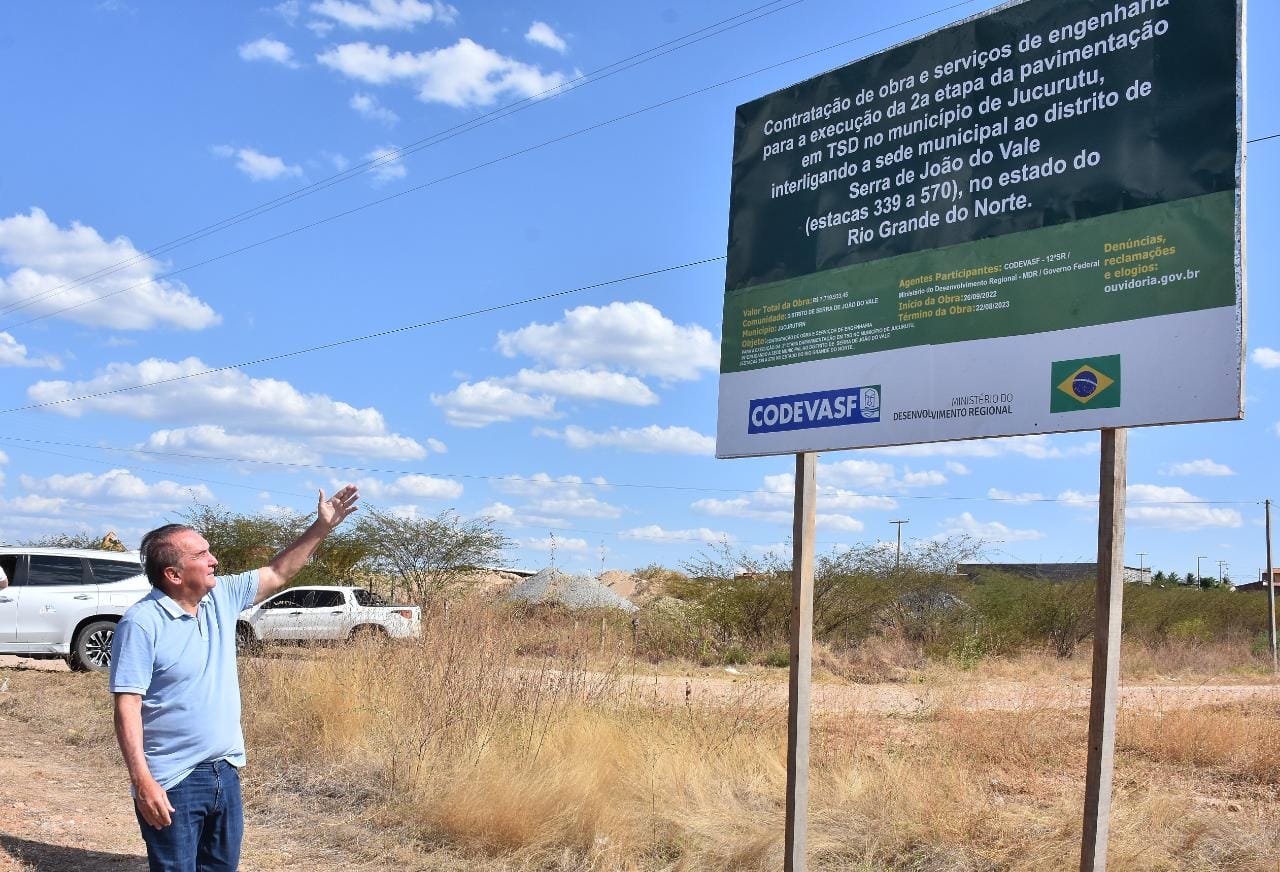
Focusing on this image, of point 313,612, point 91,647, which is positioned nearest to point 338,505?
point 91,647

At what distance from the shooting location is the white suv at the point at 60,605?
15.0m

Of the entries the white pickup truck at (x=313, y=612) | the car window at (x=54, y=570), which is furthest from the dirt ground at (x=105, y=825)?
the white pickup truck at (x=313, y=612)

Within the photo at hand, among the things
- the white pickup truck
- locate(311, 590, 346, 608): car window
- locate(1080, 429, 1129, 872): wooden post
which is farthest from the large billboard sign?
locate(311, 590, 346, 608): car window

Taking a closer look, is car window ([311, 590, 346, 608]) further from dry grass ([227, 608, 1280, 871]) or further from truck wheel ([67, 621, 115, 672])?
dry grass ([227, 608, 1280, 871])

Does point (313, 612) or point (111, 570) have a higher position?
A: point (111, 570)

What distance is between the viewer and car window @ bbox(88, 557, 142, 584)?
611 inches

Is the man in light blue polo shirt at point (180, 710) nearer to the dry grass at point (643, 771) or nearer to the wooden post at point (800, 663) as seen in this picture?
the dry grass at point (643, 771)

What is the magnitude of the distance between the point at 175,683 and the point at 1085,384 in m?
3.60

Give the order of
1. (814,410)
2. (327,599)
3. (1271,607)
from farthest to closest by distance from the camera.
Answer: (1271,607) < (327,599) < (814,410)

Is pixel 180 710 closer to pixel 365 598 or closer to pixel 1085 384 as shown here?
pixel 1085 384

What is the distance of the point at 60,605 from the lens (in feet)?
49.6

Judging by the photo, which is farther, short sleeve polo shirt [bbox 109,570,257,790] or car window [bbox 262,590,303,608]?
car window [bbox 262,590,303,608]

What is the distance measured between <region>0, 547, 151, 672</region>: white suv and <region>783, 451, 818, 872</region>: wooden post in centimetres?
1207

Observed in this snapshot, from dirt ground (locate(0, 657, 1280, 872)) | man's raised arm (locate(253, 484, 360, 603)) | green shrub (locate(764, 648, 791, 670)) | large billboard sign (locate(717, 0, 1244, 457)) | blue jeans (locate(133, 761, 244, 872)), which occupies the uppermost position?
large billboard sign (locate(717, 0, 1244, 457))
